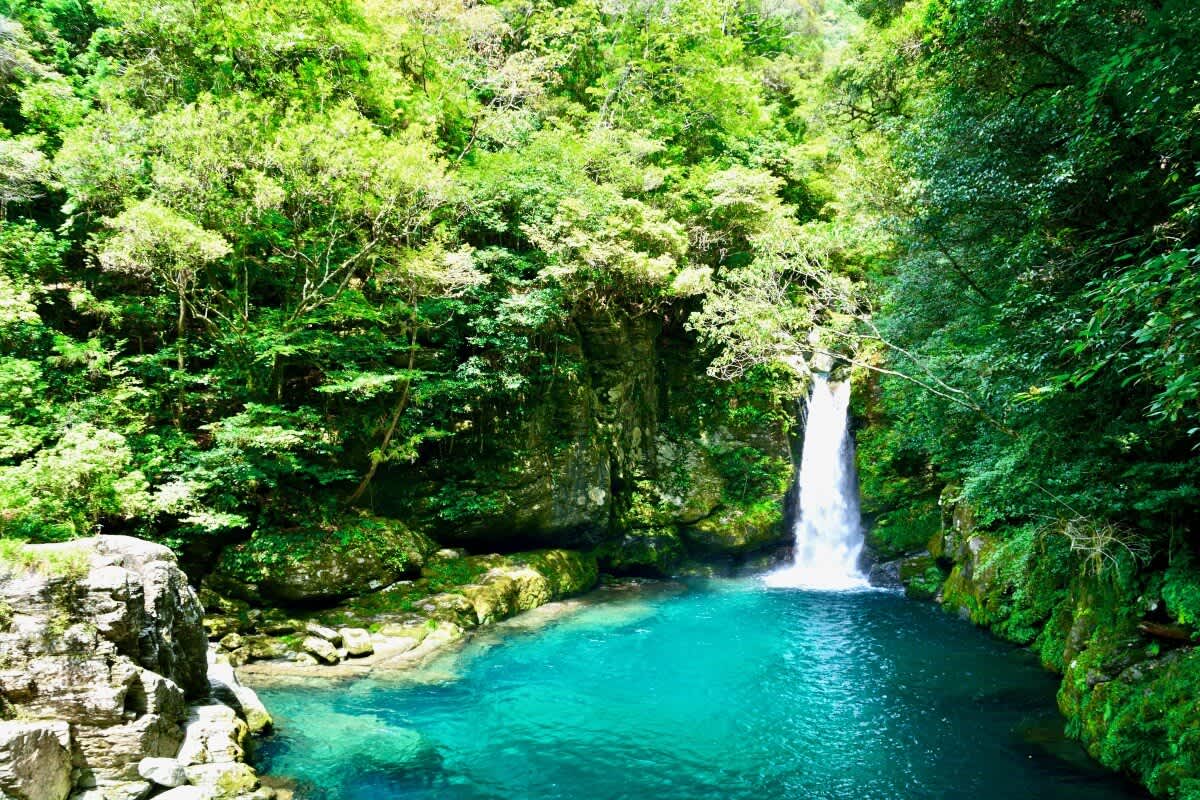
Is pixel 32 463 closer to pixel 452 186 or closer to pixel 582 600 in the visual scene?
pixel 452 186

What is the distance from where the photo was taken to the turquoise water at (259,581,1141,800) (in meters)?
7.54

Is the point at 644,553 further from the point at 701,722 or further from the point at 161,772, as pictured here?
the point at 161,772

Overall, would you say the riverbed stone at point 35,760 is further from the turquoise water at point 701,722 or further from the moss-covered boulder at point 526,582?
the moss-covered boulder at point 526,582

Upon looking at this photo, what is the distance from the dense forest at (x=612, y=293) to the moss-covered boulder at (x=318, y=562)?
52cm

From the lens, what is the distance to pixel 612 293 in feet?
60.2

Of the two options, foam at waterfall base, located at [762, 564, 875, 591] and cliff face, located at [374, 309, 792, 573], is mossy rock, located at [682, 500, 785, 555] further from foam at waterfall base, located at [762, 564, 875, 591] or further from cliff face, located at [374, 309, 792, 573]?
foam at waterfall base, located at [762, 564, 875, 591]

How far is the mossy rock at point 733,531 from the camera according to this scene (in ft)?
62.8

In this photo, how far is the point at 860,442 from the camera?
1981cm

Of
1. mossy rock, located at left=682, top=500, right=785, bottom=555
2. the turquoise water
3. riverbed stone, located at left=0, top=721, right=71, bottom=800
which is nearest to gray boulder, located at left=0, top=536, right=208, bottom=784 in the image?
riverbed stone, located at left=0, top=721, right=71, bottom=800

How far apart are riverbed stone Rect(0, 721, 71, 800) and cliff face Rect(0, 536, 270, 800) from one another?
1cm

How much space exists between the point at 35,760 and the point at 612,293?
15.3 metres

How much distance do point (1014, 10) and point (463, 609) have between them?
14.4m

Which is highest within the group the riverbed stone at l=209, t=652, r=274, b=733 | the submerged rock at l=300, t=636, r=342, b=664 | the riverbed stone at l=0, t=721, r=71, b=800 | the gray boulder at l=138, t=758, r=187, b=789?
the riverbed stone at l=0, t=721, r=71, b=800

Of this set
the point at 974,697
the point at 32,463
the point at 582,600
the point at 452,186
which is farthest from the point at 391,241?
the point at 974,697
